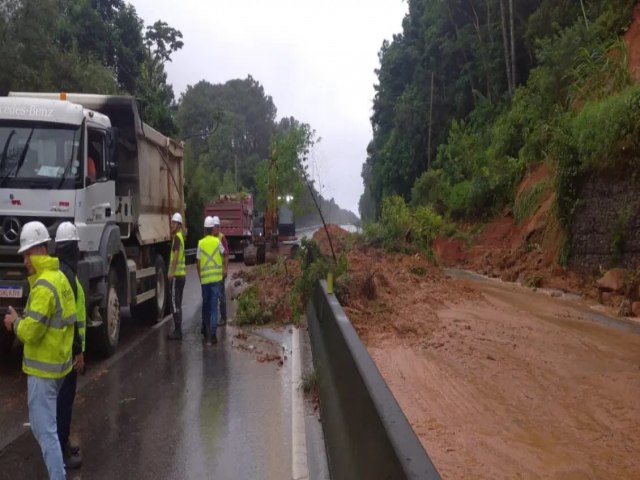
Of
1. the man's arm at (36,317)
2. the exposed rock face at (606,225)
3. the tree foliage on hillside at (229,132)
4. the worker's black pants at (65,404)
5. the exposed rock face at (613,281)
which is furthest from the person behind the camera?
the tree foliage on hillside at (229,132)

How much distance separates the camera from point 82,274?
8797 mm

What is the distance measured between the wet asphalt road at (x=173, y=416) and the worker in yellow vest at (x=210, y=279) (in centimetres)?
44

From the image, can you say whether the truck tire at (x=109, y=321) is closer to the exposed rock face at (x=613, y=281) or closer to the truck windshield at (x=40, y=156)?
the truck windshield at (x=40, y=156)

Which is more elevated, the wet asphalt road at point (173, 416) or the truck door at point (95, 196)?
the truck door at point (95, 196)

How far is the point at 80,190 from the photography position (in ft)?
30.1

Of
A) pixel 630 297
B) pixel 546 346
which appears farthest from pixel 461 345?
pixel 630 297

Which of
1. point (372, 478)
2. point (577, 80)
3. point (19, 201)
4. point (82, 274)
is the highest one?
point (577, 80)

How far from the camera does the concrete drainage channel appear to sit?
3.35m

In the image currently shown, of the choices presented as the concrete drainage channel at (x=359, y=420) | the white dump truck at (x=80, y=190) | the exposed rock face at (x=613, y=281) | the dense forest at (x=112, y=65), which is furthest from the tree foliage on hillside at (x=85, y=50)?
the exposed rock face at (x=613, y=281)

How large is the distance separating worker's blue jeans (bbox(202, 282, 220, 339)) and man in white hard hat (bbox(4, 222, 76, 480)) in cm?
614

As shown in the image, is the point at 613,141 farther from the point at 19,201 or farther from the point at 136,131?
the point at 19,201

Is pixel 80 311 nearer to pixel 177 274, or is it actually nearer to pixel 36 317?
pixel 36 317

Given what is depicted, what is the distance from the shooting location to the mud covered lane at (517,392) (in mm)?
5793

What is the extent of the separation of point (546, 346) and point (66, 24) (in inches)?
1316
